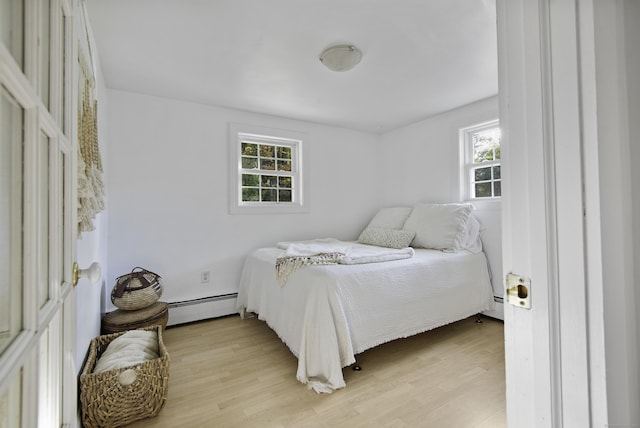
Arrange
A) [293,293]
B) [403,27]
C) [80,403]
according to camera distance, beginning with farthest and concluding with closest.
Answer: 1. [293,293]
2. [403,27]
3. [80,403]

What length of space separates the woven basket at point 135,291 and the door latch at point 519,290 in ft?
8.48

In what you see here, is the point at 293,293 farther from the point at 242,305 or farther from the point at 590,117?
the point at 590,117

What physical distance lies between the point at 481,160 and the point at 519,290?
9.65 feet

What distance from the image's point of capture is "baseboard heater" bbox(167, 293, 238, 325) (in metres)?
2.81

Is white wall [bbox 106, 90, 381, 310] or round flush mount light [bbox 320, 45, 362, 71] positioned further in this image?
white wall [bbox 106, 90, 381, 310]

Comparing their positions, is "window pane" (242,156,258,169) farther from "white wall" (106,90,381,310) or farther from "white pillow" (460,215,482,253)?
"white pillow" (460,215,482,253)

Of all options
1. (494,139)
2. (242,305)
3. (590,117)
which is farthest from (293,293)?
(494,139)

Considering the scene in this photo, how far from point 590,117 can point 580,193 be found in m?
0.14

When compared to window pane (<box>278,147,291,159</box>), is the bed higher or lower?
lower

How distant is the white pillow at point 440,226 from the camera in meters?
2.81

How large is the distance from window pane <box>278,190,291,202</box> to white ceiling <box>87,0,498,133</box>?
0.99 metres

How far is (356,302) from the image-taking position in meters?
1.94

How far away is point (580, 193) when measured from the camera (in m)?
0.53

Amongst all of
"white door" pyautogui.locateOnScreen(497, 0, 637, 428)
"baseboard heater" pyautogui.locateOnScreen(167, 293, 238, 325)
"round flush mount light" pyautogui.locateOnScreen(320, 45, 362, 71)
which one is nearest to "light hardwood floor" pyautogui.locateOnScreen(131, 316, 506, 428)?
"baseboard heater" pyautogui.locateOnScreen(167, 293, 238, 325)
